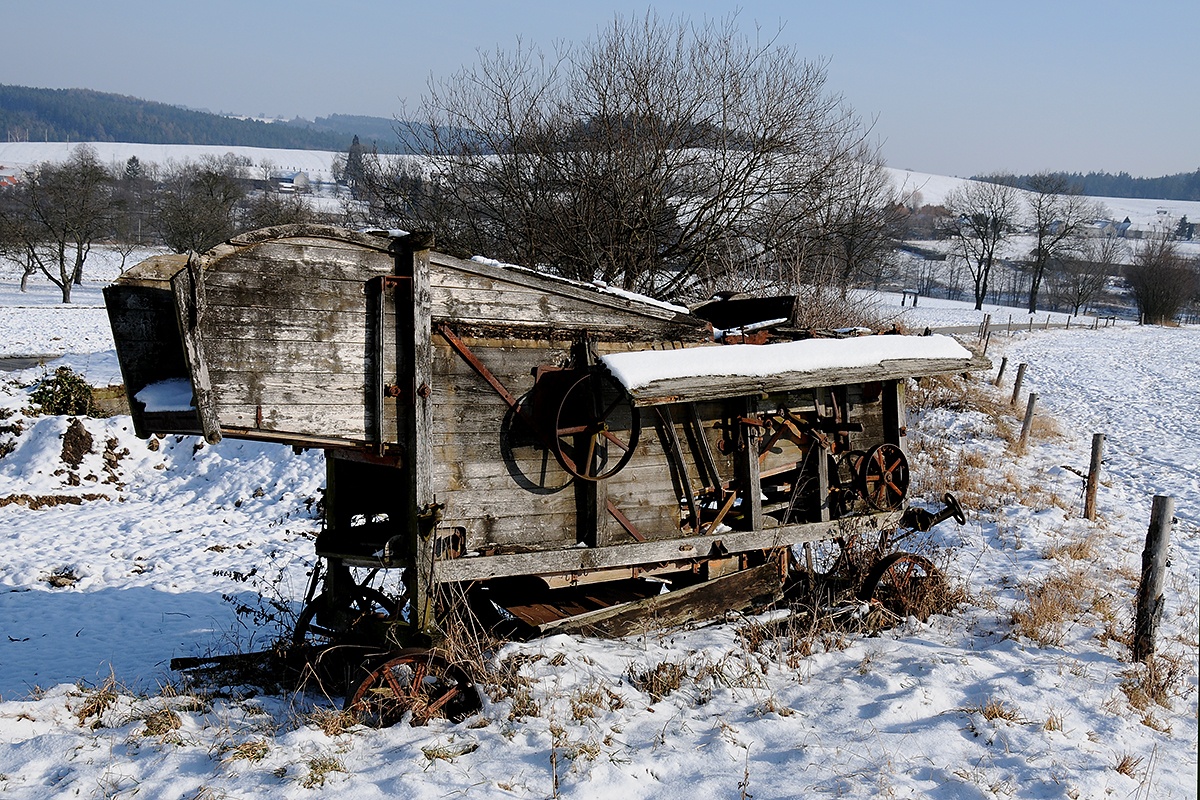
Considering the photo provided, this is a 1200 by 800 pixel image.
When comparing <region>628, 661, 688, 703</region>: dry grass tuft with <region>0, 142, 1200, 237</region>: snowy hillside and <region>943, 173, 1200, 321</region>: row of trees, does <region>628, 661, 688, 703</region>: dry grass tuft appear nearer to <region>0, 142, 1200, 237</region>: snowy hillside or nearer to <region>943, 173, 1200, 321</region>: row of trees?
<region>943, 173, 1200, 321</region>: row of trees

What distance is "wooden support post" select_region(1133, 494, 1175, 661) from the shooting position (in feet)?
21.0

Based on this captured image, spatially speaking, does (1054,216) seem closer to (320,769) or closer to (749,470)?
(749,470)

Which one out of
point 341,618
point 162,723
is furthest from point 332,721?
point 341,618

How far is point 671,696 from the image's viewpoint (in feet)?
18.0

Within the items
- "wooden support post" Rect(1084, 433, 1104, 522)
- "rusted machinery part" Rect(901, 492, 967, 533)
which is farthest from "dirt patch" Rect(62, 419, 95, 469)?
"wooden support post" Rect(1084, 433, 1104, 522)

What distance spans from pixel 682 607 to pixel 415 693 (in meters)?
2.36

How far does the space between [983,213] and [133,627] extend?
221 feet

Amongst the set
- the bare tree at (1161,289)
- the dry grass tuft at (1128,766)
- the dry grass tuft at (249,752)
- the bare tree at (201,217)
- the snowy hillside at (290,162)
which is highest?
the snowy hillside at (290,162)

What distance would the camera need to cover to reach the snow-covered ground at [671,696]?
4461mm

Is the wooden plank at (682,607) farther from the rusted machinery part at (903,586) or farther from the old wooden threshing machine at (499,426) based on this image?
the rusted machinery part at (903,586)

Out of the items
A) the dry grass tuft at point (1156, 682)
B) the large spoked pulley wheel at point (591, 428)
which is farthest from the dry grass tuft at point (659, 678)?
the dry grass tuft at point (1156, 682)

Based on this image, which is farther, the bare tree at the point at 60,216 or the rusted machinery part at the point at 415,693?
the bare tree at the point at 60,216

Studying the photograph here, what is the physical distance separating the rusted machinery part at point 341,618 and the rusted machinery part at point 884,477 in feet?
14.0

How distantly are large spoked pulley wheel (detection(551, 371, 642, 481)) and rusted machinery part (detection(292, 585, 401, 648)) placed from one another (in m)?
1.72
